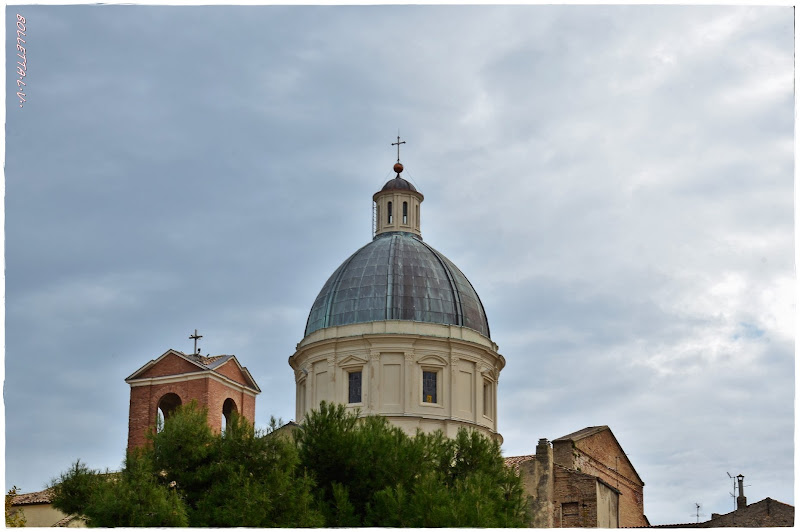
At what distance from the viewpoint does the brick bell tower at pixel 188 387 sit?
119 ft

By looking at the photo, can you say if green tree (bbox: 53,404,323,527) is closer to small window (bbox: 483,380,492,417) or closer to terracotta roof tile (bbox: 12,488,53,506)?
terracotta roof tile (bbox: 12,488,53,506)

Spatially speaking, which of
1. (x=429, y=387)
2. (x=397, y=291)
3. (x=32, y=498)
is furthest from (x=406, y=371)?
(x=32, y=498)

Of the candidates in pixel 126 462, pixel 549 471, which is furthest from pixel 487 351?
pixel 126 462

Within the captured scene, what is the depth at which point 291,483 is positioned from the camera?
2603cm

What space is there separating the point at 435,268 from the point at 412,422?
239 inches

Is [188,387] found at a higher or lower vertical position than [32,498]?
higher

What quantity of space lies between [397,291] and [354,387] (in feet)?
12.1

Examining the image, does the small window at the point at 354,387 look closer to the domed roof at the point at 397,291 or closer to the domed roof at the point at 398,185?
the domed roof at the point at 397,291

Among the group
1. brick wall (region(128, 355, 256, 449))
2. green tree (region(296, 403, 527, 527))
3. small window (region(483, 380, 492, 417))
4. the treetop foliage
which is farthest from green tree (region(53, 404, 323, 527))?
small window (region(483, 380, 492, 417))

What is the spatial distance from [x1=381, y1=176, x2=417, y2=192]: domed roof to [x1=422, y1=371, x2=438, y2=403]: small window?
7.65 meters

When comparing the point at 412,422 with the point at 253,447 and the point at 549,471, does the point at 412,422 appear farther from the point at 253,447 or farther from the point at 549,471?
the point at 253,447

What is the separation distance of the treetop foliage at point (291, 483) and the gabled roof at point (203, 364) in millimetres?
5885

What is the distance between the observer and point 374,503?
91.8 ft

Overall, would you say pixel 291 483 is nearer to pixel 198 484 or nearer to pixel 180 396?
pixel 198 484
